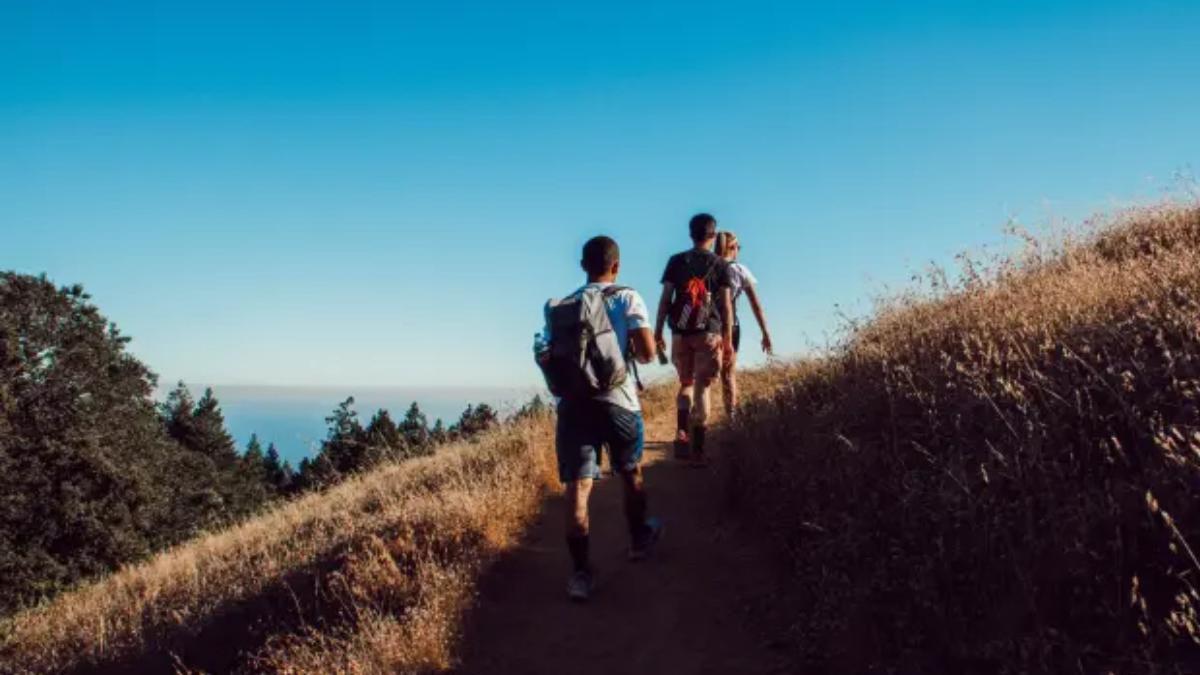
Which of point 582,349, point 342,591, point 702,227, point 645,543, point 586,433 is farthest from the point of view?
point 702,227

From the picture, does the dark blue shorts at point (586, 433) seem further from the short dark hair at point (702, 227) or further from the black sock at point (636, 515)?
the short dark hair at point (702, 227)

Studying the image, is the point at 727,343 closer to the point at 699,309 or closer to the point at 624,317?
the point at 699,309

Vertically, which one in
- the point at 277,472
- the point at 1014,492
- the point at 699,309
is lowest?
the point at 277,472

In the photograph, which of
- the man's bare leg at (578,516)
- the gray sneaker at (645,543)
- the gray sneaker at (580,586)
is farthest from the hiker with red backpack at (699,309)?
the gray sneaker at (580,586)

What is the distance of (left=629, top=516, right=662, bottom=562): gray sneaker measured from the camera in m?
6.15

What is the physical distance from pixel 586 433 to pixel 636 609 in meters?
1.35

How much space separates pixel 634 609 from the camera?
5500 millimetres

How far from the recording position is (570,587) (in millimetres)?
5688

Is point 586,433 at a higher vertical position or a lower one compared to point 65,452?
higher

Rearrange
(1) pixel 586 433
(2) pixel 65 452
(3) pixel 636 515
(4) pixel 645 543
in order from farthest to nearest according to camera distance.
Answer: (2) pixel 65 452
(4) pixel 645 543
(3) pixel 636 515
(1) pixel 586 433

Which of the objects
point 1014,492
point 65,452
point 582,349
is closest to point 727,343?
point 582,349

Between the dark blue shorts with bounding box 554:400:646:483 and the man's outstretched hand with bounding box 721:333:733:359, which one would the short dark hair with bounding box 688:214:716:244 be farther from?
the dark blue shorts with bounding box 554:400:646:483

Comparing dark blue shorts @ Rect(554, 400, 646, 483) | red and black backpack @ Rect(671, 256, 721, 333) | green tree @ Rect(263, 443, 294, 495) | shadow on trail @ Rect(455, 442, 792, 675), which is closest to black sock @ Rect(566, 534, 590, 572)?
shadow on trail @ Rect(455, 442, 792, 675)

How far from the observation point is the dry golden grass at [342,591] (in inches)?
208
